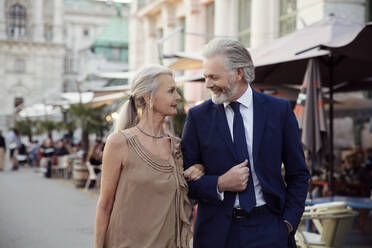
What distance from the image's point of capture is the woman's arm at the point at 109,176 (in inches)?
125

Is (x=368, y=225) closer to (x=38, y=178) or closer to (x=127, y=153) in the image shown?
(x=127, y=153)

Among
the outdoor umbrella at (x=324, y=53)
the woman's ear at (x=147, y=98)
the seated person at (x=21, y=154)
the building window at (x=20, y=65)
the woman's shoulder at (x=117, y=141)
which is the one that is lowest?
the seated person at (x=21, y=154)

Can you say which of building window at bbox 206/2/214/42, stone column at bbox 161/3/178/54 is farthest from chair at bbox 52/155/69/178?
stone column at bbox 161/3/178/54

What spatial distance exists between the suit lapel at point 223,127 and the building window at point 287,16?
1350 centimetres

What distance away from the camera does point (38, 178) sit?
21.8 meters

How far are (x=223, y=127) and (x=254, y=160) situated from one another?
0.81ft

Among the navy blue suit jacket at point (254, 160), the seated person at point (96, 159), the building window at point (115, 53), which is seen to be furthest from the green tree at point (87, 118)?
the building window at point (115, 53)

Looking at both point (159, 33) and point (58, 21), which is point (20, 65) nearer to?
point (58, 21)

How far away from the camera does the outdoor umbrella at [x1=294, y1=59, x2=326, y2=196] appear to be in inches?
293

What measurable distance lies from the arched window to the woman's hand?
83.9m

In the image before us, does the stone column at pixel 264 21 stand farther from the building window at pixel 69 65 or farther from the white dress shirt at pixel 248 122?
the building window at pixel 69 65

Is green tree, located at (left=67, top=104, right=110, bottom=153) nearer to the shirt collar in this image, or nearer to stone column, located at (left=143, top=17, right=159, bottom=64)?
stone column, located at (left=143, top=17, right=159, bottom=64)

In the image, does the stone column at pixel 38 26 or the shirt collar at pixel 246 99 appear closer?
the shirt collar at pixel 246 99

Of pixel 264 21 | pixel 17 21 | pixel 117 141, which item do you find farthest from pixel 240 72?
pixel 17 21
